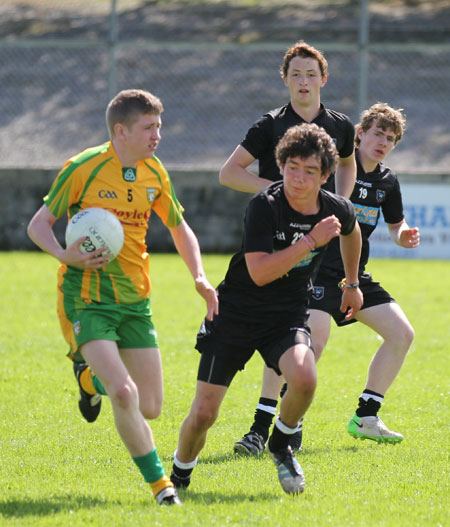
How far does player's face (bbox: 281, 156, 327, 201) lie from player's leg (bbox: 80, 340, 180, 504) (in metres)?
1.22

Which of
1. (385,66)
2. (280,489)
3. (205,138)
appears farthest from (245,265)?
(385,66)

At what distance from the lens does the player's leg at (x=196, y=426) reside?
4949 millimetres

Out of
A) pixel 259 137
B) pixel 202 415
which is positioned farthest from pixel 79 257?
pixel 259 137

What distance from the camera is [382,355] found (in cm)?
650

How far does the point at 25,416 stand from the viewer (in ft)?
22.2

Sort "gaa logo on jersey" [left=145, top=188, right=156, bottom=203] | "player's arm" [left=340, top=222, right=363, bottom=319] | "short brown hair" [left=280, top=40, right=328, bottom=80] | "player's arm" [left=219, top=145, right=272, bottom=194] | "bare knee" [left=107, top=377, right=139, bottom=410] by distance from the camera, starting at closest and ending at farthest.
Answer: "bare knee" [left=107, top=377, right=139, bottom=410]
"gaa logo on jersey" [left=145, top=188, right=156, bottom=203]
"player's arm" [left=340, top=222, right=363, bottom=319]
"player's arm" [left=219, top=145, right=272, bottom=194]
"short brown hair" [left=280, top=40, right=328, bottom=80]

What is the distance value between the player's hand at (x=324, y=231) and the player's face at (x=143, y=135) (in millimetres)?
951

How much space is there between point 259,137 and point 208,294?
5.21ft

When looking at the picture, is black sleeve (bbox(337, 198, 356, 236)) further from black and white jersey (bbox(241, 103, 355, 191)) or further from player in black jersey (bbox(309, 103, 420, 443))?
player in black jersey (bbox(309, 103, 420, 443))

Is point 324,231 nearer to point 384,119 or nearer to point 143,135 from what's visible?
point 143,135

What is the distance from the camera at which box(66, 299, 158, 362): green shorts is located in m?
4.73

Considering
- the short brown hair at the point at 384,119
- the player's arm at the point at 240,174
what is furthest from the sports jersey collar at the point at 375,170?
the player's arm at the point at 240,174

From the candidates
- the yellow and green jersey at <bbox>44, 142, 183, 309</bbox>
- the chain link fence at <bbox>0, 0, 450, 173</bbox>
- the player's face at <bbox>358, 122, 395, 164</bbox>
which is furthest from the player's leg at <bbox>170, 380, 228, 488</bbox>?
the chain link fence at <bbox>0, 0, 450, 173</bbox>

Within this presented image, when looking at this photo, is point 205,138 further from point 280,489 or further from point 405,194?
point 280,489
